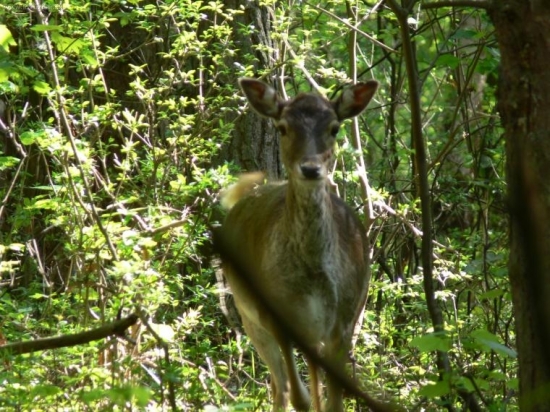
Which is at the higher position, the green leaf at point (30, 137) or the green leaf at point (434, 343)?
the green leaf at point (30, 137)

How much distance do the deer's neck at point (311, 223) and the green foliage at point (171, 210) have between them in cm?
72

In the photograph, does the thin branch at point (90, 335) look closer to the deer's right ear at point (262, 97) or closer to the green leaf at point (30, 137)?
the green leaf at point (30, 137)

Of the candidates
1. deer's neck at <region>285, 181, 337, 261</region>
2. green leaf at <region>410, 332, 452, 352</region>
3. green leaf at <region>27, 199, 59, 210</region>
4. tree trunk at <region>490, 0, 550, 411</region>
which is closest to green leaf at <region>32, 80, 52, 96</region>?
green leaf at <region>27, 199, 59, 210</region>

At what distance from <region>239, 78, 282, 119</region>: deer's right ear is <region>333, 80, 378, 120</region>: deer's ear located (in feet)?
1.42

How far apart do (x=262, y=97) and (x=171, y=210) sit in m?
1.19

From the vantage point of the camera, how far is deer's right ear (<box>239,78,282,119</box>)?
7025mm

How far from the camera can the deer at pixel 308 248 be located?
6480 mm

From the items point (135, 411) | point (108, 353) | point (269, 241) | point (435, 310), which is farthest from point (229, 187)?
point (435, 310)

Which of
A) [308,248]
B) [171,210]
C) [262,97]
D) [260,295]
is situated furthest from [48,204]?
[260,295]

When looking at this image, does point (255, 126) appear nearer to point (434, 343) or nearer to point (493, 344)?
point (434, 343)

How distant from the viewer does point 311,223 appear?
21.5ft

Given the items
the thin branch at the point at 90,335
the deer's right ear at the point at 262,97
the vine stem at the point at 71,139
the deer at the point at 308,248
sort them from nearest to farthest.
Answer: the thin branch at the point at 90,335 < the deer at the point at 308,248 < the vine stem at the point at 71,139 < the deer's right ear at the point at 262,97

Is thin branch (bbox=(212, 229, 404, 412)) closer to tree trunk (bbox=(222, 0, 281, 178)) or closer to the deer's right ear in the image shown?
the deer's right ear

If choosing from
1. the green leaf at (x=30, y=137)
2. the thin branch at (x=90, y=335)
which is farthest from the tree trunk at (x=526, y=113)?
the green leaf at (x=30, y=137)
